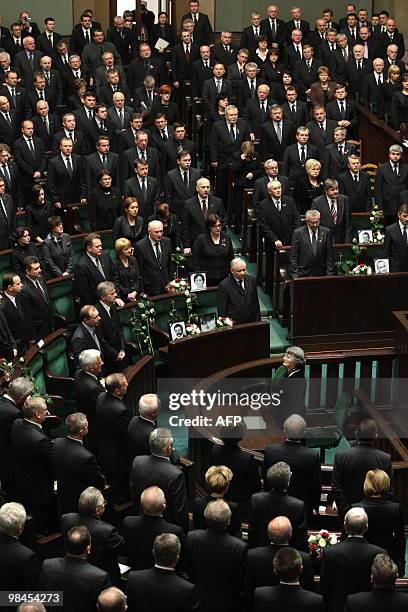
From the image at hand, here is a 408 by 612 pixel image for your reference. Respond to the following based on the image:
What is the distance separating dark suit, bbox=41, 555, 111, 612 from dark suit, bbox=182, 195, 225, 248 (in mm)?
6354

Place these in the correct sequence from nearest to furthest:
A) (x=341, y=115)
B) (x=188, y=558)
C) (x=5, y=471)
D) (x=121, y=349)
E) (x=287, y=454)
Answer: (x=188, y=558) < (x=287, y=454) < (x=5, y=471) < (x=121, y=349) < (x=341, y=115)

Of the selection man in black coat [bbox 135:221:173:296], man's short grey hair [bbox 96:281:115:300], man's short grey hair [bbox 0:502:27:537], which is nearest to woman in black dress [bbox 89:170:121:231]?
man in black coat [bbox 135:221:173:296]

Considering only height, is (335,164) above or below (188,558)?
above

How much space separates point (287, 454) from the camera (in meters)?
8.09

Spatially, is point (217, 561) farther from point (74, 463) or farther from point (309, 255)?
point (309, 255)

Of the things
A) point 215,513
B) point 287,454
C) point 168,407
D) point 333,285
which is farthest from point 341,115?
point 215,513

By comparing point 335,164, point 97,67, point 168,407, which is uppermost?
point 97,67

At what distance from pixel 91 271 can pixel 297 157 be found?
3625 mm

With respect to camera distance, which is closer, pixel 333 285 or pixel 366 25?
pixel 333 285

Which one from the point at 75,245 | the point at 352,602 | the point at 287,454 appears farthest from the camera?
the point at 75,245

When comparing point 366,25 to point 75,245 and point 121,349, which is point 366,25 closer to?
point 75,245

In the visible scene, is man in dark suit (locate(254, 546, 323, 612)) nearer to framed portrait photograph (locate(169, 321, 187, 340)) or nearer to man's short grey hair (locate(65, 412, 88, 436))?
man's short grey hair (locate(65, 412, 88, 436))

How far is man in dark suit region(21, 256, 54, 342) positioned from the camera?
10867 millimetres

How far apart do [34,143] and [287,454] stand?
7.15 metres
